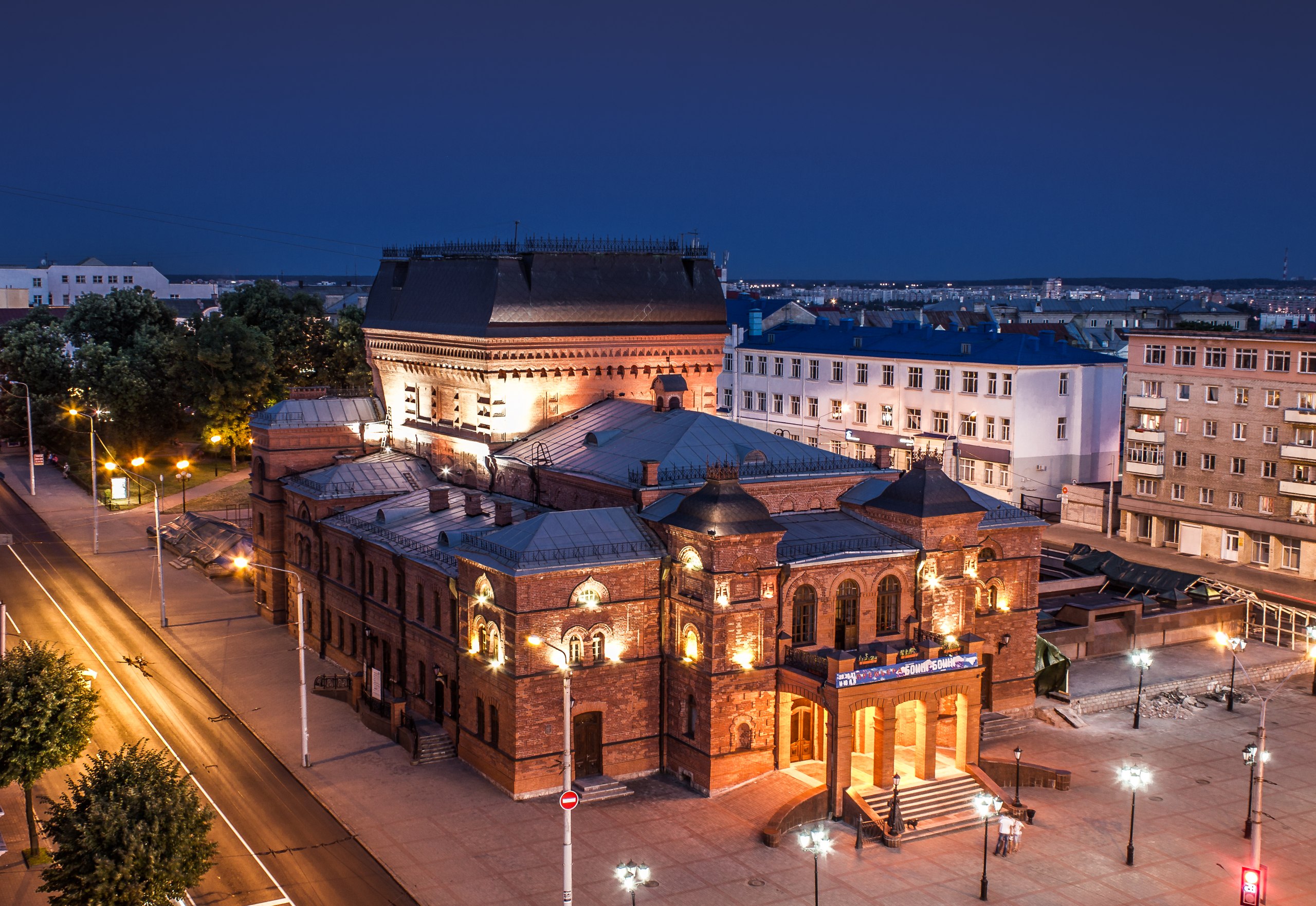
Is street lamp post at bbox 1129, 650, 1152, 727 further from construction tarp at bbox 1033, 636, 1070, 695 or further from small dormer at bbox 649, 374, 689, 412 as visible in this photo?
small dormer at bbox 649, 374, 689, 412

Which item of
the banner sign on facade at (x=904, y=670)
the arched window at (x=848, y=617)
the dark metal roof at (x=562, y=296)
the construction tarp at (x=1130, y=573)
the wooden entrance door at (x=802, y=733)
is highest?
the dark metal roof at (x=562, y=296)

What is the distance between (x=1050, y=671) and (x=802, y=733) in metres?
14.8

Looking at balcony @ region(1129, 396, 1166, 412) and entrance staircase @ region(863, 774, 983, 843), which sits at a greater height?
balcony @ region(1129, 396, 1166, 412)

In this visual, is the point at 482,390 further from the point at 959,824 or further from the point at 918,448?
the point at 918,448

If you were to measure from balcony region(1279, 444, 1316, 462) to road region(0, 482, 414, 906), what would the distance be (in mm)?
67309

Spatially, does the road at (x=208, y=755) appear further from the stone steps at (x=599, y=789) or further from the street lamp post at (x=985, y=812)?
the street lamp post at (x=985, y=812)

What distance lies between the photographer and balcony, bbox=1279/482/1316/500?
85312 millimetres

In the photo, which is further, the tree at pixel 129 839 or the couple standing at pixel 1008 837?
the couple standing at pixel 1008 837

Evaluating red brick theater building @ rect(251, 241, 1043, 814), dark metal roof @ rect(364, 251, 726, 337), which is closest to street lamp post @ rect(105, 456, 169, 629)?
red brick theater building @ rect(251, 241, 1043, 814)

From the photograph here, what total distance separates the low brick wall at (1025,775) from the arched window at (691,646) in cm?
1252

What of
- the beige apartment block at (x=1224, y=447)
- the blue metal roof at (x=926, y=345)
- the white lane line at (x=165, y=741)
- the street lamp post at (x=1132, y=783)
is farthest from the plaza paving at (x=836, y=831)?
the blue metal roof at (x=926, y=345)

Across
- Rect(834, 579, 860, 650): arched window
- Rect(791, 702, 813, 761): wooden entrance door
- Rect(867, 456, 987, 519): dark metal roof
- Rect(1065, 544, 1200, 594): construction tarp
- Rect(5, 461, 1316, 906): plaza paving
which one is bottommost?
Rect(5, 461, 1316, 906): plaza paving

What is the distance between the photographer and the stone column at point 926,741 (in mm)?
51844

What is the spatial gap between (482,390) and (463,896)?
3289 cm
